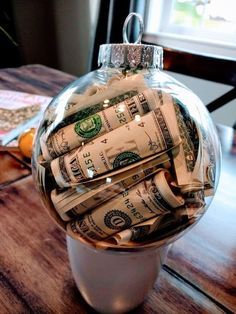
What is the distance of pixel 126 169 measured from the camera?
0.23 meters

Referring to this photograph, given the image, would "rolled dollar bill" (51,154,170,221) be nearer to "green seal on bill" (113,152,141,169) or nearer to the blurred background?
"green seal on bill" (113,152,141,169)

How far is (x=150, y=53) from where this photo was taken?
0.94 ft

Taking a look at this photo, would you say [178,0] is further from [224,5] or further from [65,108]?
[65,108]

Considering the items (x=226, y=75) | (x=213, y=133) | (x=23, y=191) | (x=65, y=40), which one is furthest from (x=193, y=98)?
(x=65, y=40)

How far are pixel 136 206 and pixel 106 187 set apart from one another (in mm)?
28

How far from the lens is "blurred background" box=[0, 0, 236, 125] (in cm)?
176

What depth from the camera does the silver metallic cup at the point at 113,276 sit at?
0.29 meters

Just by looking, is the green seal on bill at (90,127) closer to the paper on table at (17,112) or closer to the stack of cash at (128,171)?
the stack of cash at (128,171)

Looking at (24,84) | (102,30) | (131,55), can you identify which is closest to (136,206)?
(131,55)

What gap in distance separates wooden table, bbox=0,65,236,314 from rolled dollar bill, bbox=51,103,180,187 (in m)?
0.18

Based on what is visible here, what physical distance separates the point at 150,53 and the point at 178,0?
6.29ft

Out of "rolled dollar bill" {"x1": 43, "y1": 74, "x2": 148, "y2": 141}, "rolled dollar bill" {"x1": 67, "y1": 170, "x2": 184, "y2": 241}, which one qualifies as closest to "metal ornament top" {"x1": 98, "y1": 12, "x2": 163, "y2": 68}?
"rolled dollar bill" {"x1": 43, "y1": 74, "x2": 148, "y2": 141}

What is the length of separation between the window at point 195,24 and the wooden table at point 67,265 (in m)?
1.47

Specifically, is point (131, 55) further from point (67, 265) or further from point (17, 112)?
point (17, 112)
